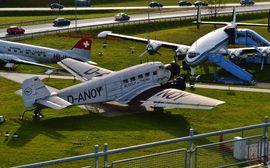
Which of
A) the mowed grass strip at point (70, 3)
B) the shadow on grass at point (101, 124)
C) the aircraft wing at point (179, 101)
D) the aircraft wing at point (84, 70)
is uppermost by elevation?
the mowed grass strip at point (70, 3)

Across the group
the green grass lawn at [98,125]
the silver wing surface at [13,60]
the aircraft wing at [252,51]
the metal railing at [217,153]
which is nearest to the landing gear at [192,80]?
the green grass lawn at [98,125]

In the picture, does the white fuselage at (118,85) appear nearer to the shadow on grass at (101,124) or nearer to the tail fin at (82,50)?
the shadow on grass at (101,124)

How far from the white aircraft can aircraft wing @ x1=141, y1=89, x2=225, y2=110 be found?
21.0 metres

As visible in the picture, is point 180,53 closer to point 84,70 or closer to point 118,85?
point 84,70

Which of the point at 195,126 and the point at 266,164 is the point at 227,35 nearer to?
the point at 195,126

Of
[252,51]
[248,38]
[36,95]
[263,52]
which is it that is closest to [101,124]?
[36,95]

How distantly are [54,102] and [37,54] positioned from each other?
88.3 ft

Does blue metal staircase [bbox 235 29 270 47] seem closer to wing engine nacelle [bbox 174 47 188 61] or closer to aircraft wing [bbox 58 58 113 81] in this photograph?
wing engine nacelle [bbox 174 47 188 61]

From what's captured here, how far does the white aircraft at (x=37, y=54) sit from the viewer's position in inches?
2395

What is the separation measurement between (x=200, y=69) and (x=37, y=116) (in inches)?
1191


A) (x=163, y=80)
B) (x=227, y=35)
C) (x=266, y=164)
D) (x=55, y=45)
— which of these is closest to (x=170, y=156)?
(x=266, y=164)

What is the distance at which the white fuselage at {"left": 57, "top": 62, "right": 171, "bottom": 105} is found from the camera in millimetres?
39562

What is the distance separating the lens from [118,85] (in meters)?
42.0

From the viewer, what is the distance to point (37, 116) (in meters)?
39.1
